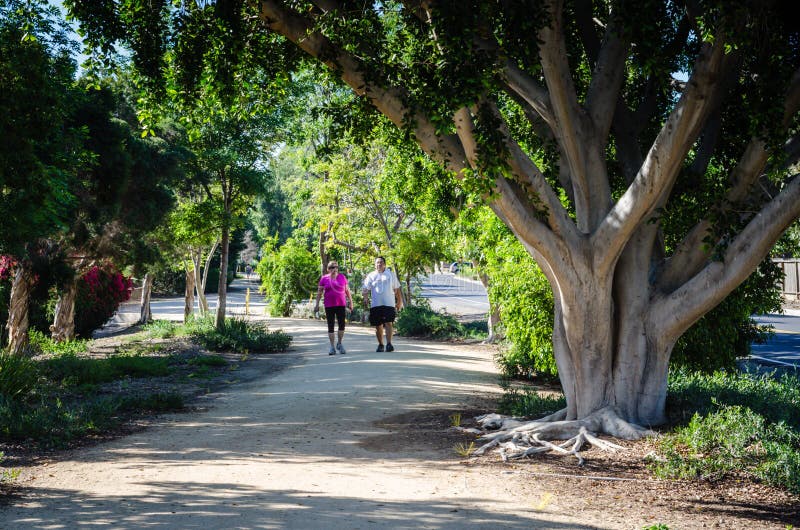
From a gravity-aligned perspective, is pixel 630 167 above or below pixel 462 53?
below

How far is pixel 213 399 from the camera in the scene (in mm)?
9328

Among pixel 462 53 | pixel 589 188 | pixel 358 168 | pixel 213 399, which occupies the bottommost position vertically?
pixel 213 399

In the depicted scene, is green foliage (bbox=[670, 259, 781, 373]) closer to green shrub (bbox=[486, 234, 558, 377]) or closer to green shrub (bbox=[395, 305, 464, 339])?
green shrub (bbox=[486, 234, 558, 377])

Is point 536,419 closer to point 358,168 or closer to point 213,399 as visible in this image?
point 213,399

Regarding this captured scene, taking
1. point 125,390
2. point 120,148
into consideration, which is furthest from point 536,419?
point 120,148

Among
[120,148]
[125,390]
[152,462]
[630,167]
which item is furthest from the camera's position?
[120,148]

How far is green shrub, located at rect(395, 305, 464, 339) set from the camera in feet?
65.4

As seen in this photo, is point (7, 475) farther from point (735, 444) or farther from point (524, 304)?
point (524, 304)

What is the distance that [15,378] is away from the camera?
26.5ft

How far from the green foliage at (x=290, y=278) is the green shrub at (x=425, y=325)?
8.06 m

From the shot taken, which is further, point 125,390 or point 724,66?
point 125,390

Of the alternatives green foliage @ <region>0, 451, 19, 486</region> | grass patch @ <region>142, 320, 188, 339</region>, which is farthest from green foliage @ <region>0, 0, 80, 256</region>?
grass patch @ <region>142, 320, 188, 339</region>

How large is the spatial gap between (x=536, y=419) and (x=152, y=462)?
4.14 metres

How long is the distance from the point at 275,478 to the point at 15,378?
4521 millimetres
